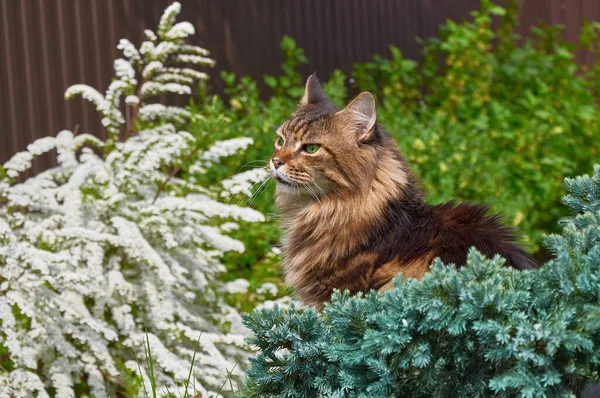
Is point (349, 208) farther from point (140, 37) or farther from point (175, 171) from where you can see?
point (140, 37)

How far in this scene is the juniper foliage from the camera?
1913 mm

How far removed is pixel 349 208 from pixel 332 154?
0.22 m

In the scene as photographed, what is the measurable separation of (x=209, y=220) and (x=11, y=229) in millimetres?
1029

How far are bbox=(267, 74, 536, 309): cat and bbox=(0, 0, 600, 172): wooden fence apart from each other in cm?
260

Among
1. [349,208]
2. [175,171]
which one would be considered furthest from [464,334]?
[175,171]

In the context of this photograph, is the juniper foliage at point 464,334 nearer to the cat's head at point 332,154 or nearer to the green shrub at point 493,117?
the cat's head at point 332,154

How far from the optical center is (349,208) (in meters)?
3.24

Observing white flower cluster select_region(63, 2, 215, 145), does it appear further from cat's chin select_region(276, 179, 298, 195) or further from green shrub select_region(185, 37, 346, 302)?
cat's chin select_region(276, 179, 298, 195)

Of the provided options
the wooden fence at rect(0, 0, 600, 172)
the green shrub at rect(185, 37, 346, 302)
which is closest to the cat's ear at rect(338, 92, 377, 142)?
the green shrub at rect(185, 37, 346, 302)

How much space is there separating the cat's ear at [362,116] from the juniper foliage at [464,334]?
3.76 ft

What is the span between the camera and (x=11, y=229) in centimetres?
371

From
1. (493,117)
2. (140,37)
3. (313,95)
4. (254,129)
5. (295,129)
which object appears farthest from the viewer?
(493,117)

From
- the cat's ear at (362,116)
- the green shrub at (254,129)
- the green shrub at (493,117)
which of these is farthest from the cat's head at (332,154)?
the green shrub at (493,117)

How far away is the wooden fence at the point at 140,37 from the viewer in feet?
17.8
